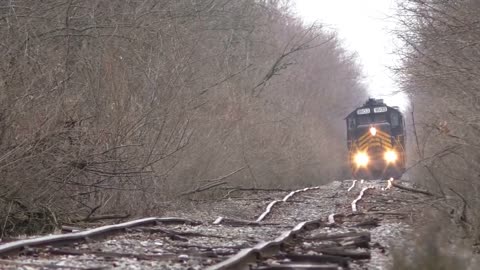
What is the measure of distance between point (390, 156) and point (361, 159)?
1.58 metres

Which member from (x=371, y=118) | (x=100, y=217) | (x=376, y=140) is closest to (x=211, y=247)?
(x=100, y=217)

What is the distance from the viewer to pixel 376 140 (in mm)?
30625

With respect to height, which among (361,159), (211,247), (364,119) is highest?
(364,119)

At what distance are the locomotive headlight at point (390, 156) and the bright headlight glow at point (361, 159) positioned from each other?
99 centimetres

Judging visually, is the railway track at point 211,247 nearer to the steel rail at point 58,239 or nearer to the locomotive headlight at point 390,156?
the steel rail at point 58,239

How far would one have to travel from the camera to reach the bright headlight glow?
31.7 metres

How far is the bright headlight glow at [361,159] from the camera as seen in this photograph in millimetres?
31722

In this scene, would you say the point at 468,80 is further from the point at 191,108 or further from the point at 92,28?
the point at 92,28

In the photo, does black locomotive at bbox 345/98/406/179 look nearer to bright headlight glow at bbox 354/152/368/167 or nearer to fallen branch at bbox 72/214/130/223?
bright headlight glow at bbox 354/152/368/167

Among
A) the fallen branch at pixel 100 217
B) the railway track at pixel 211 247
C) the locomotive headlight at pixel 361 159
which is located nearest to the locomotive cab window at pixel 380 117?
the locomotive headlight at pixel 361 159

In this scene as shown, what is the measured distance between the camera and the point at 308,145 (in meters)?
36.7

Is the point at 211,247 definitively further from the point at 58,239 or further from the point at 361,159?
the point at 361,159

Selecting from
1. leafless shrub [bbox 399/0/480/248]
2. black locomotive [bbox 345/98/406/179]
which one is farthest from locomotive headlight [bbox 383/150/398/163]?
leafless shrub [bbox 399/0/480/248]

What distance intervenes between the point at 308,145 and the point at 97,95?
23512 mm
